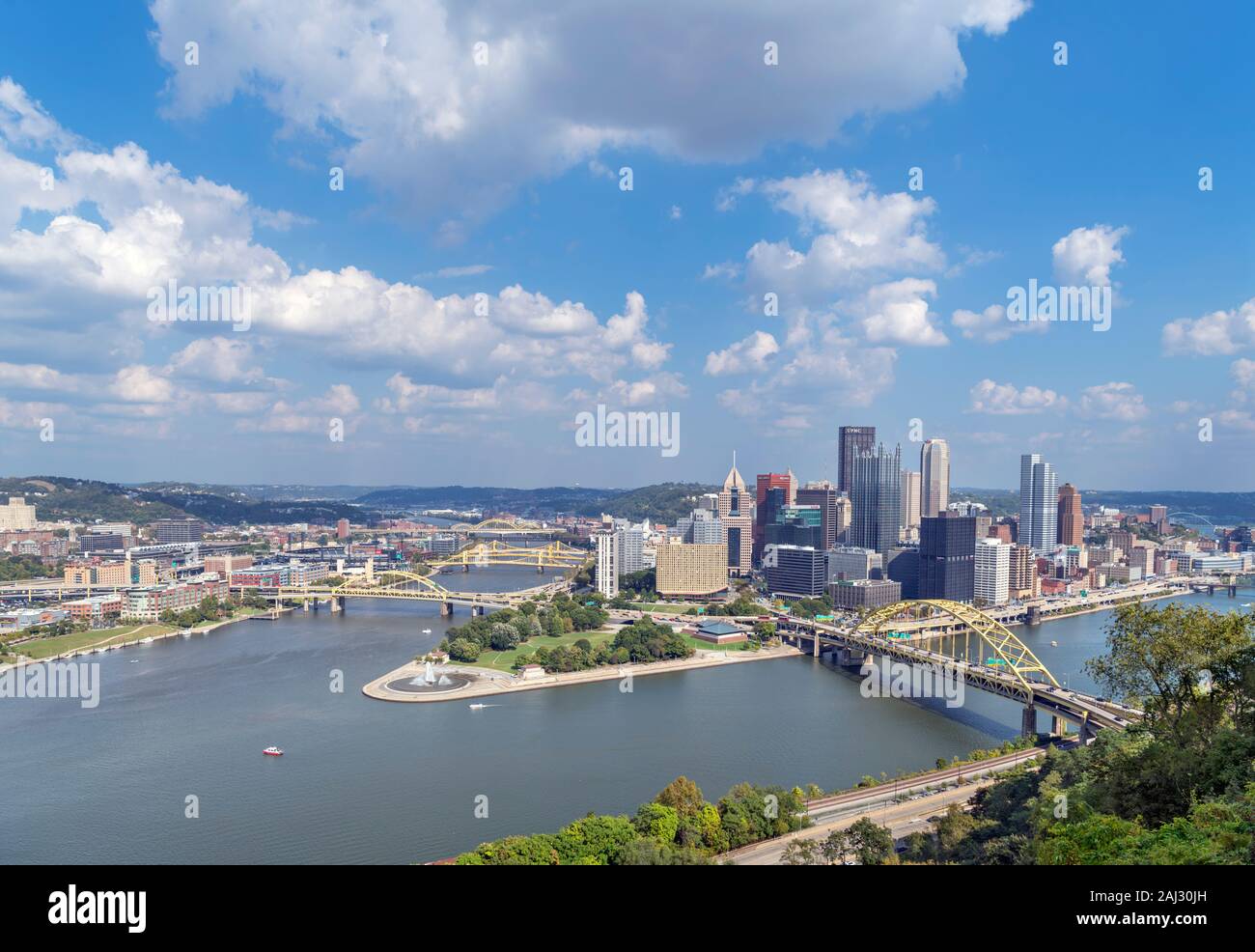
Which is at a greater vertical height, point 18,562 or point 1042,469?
point 1042,469

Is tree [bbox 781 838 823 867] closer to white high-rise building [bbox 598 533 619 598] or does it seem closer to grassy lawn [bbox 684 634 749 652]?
grassy lawn [bbox 684 634 749 652]

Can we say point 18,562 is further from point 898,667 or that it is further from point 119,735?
point 898,667

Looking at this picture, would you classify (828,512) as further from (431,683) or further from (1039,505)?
(431,683)

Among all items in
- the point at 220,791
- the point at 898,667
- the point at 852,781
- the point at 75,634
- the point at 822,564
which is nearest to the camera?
the point at 220,791

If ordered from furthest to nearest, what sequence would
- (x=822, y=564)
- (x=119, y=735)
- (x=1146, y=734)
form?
(x=822, y=564) < (x=119, y=735) < (x=1146, y=734)

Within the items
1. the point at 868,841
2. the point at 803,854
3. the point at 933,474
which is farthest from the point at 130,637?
the point at 933,474

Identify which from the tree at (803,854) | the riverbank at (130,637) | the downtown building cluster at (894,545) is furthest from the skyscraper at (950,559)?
the tree at (803,854)
